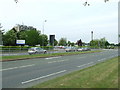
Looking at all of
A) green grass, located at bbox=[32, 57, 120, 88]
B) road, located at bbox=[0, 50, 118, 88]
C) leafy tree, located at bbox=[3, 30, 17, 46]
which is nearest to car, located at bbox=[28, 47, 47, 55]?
road, located at bbox=[0, 50, 118, 88]

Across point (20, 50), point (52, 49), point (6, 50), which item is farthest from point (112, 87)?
point (52, 49)

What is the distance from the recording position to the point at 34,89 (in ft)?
23.4

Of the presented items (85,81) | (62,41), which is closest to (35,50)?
(85,81)

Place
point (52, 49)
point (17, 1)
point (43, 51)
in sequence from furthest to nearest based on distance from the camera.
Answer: point (52, 49) → point (43, 51) → point (17, 1)

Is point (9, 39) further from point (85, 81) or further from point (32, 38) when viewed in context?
point (85, 81)

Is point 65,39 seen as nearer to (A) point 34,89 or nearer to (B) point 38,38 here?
(B) point 38,38

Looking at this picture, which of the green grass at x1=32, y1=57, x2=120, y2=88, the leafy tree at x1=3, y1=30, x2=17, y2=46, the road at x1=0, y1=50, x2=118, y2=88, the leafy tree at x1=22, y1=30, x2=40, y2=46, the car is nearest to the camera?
the green grass at x1=32, y1=57, x2=120, y2=88

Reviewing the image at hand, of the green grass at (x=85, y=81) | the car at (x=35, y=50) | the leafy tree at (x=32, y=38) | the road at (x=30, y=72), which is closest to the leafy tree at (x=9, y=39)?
the leafy tree at (x=32, y=38)

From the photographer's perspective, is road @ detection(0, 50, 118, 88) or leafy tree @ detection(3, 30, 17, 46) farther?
leafy tree @ detection(3, 30, 17, 46)

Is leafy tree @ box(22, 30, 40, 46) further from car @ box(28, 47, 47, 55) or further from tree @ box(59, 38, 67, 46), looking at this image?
tree @ box(59, 38, 67, 46)

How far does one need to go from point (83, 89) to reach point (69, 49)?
176 ft

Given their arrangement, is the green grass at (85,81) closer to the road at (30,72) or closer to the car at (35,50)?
the road at (30,72)

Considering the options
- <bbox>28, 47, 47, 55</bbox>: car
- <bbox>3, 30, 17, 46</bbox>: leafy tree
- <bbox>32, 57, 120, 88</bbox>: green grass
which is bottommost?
<bbox>32, 57, 120, 88</bbox>: green grass

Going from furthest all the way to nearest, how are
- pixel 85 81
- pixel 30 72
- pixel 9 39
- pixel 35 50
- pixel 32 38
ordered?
pixel 32 38
pixel 9 39
pixel 35 50
pixel 30 72
pixel 85 81
